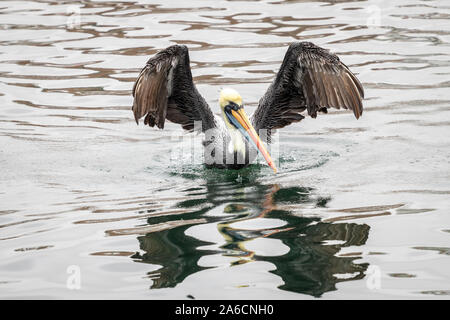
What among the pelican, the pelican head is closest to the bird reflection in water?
the pelican

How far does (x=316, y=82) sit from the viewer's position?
899cm

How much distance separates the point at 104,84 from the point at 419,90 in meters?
4.96

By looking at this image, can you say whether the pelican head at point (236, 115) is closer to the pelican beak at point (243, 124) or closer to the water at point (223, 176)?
the pelican beak at point (243, 124)

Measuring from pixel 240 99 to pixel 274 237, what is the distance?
291cm

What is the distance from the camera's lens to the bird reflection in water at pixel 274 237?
6.14m

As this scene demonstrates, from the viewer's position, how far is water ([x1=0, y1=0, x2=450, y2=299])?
6.24 m

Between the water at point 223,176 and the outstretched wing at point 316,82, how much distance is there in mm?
712

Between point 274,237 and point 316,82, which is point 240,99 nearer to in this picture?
point 316,82

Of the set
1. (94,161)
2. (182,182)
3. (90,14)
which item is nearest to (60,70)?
(90,14)

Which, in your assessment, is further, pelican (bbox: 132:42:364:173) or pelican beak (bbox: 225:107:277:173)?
pelican beak (bbox: 225:107:277:173)

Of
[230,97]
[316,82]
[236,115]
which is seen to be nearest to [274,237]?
[316,82]

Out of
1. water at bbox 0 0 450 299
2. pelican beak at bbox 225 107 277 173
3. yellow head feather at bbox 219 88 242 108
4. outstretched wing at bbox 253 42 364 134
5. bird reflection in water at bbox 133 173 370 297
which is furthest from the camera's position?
yellow head feather at bbox 219 88 242 108

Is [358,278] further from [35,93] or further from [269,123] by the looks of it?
[35,93]

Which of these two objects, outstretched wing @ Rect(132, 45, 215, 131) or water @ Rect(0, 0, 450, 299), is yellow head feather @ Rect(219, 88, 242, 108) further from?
water @ Rect(0, 0, 450, 299)
